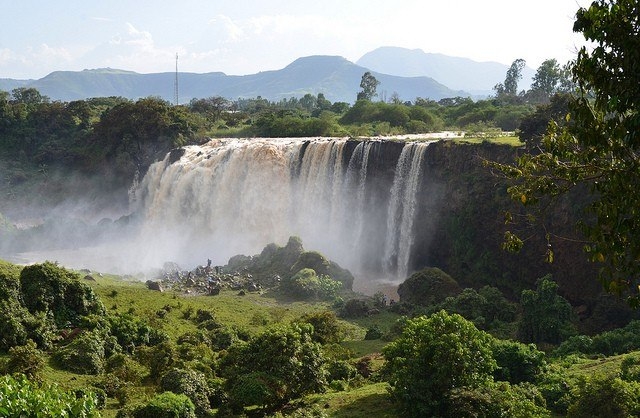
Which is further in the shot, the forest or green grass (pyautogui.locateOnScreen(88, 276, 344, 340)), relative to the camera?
green grass (pyautogui.locateOnScreen(88, 276, 344, 340))

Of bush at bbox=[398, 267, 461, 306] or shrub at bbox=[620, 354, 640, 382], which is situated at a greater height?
shrub at bbox=[620, 354, 640, 382]

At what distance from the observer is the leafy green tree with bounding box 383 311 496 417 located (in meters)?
14.9

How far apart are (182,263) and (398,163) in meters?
16.8

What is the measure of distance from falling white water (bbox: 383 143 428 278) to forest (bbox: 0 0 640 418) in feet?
14.0

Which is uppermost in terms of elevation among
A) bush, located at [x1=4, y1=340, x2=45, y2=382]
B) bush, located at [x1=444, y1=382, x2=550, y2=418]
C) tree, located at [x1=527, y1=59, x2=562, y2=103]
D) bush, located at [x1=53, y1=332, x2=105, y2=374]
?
tree, located at [x1=527, y1=59, x2=562, y2=103]

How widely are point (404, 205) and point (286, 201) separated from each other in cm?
1027

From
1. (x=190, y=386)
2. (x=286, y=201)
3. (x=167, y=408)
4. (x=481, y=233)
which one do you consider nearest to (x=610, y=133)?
(x=167, y=408)

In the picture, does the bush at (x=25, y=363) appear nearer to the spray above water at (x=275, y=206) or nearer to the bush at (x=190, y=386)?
the bush at (x=190, y=386)

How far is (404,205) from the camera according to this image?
3862 cm

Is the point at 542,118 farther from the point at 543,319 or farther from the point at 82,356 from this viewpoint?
the point at 82,356

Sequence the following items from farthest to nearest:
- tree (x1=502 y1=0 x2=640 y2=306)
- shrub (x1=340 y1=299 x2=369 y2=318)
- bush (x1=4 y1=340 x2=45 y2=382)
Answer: shrub (x1=340 y1=299 x2=369 y2=318) → bush (x1=4 y1=340 x2=45 y2=382) → tree (x1=502 y1=0 x2=640 y2=306)

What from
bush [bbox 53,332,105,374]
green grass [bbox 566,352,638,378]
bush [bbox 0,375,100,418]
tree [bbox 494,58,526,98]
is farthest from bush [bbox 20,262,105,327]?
tree [bbox 494,58,526,98]

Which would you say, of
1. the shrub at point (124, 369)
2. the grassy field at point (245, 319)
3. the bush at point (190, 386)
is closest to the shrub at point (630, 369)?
the grassy field at point (245, 319)

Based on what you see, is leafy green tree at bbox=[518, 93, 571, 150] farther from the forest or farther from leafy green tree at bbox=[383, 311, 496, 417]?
leafy green tree at bbox=[383, 311, 496, 417]
